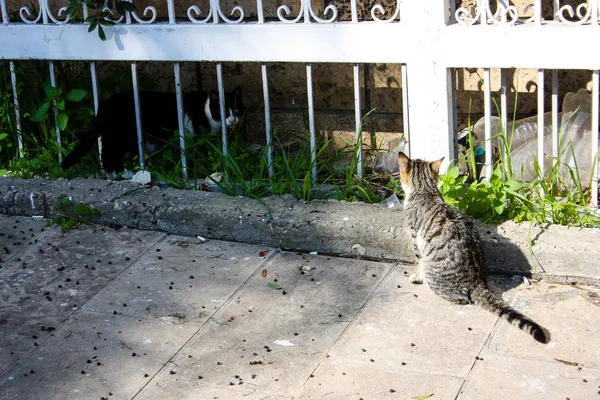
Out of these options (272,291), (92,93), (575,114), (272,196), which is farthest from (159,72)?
(575,114)

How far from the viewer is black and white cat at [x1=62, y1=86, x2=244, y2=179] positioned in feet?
19.3

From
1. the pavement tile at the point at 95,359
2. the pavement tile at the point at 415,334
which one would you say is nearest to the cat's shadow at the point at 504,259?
the pavement tile at the point at 415,334

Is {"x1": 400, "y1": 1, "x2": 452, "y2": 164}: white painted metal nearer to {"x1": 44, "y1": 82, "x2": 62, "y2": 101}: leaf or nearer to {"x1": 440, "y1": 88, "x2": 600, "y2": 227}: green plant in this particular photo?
{"x1": 440, "y1": 88, "x2": 600, "y2": 227}: green plant

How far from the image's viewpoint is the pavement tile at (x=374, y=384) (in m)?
3.62

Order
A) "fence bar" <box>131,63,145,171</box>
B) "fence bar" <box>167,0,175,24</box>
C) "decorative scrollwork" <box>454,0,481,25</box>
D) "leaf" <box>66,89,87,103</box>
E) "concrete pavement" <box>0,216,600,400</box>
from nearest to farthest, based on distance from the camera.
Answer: "concrete pavement" <box>0,216,600,400</box>
"decorative scrollwork" <box>454,0,481,25</box>
"fence bar" <box>167,0,175,24</box>
"fence bar" <box>131,63,145,171</box>
"leaf" <box>66,89,87,103</box>

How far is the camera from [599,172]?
5016mm

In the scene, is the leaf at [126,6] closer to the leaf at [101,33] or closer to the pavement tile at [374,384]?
the leaf at [101,33]

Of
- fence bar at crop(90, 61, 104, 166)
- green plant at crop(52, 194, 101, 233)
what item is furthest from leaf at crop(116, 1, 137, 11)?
green plant at crop(52, 194, 101, 233)

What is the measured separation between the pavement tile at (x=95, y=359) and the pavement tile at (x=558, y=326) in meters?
1.61

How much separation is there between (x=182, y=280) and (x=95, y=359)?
876 millimetres

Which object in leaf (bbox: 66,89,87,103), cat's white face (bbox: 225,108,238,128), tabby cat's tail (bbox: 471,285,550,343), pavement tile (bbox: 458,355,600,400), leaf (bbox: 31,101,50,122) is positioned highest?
leaf (bbox: 66,89,87,103)

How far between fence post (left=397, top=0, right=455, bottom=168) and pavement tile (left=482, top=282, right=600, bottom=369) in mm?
1123

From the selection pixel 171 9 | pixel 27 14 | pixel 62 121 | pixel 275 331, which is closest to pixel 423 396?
pixel 275 331

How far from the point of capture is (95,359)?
13.2ft
